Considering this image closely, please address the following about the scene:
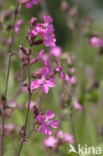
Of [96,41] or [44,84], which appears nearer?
[44,84]

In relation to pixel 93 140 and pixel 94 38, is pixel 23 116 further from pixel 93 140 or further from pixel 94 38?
pixel 94 38

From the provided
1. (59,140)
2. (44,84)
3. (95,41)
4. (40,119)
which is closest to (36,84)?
(44,84)

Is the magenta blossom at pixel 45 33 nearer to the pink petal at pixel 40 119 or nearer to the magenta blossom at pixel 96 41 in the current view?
the pink petal at pixel 40 119

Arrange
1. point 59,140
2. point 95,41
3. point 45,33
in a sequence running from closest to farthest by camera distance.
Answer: point 45,33
point 59,140
point 95,41

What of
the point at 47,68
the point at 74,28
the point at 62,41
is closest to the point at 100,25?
the point at 62,41

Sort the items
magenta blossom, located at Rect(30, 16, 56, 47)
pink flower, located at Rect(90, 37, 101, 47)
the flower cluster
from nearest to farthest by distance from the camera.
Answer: magenta blossom, located at Rect(30, 16, 56, 47)
the flower cluster
pink flower, located at Rect(90, 37, 101, 47)

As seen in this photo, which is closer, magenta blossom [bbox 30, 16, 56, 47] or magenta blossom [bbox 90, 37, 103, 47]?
magenta blossom [bbox 30, 16, 56, 47]

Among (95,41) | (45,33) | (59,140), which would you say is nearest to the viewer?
(45,33)

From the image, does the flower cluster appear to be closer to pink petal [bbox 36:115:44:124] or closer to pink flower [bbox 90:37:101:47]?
pink petal [bbox 36:115:44:124]

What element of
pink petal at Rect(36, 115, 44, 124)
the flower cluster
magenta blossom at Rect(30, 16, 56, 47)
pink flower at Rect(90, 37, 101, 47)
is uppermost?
pink flower at Rect(90, 37, 101, 47)

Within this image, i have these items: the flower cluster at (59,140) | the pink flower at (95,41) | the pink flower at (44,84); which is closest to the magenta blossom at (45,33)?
the pink flower at (44,84)

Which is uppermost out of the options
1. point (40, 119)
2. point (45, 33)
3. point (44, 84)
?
point (45, 33)

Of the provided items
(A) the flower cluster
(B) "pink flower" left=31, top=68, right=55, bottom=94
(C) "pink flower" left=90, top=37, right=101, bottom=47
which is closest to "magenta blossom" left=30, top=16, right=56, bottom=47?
(B) "pink flower" left=31, top=68, right=55, bottom=94

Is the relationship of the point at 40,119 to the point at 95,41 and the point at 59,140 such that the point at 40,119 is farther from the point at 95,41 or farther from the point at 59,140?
the point at 95,41
